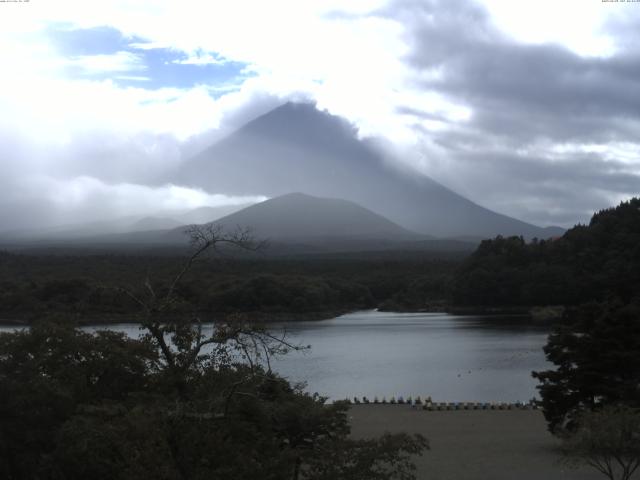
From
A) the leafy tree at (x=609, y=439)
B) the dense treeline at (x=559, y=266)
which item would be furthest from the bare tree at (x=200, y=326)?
the dense treeline at (x=559, y=266)

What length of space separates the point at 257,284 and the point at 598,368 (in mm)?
40389

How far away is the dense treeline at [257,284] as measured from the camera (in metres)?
43.9

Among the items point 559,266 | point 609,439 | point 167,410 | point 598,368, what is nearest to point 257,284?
point 559,266

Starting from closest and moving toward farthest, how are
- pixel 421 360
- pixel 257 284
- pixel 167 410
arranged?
pixel 167 410, pixel 421 360, pixel 257 284

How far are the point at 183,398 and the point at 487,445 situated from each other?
8.95m

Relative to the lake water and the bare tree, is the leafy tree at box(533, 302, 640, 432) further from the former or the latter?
the bare tree

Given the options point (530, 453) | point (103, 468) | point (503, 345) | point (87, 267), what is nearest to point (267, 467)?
point (103, 468)

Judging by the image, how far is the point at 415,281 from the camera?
2594 inches

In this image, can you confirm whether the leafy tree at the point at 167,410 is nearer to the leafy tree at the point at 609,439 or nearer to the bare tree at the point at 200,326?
the bare tree at the point at 200,326

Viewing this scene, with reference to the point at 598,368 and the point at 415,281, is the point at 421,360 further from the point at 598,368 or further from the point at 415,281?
the point at 415,281

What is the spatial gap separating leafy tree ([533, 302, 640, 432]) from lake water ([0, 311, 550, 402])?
4.74 metres

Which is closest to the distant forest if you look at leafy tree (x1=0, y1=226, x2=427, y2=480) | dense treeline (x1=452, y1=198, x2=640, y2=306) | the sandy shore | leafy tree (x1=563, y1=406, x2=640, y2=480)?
dense treeline (x1=452, y1=198, x2=640, y2=306)

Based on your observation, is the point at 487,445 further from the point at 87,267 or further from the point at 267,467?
the point at 87,267

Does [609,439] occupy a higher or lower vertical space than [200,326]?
lower
